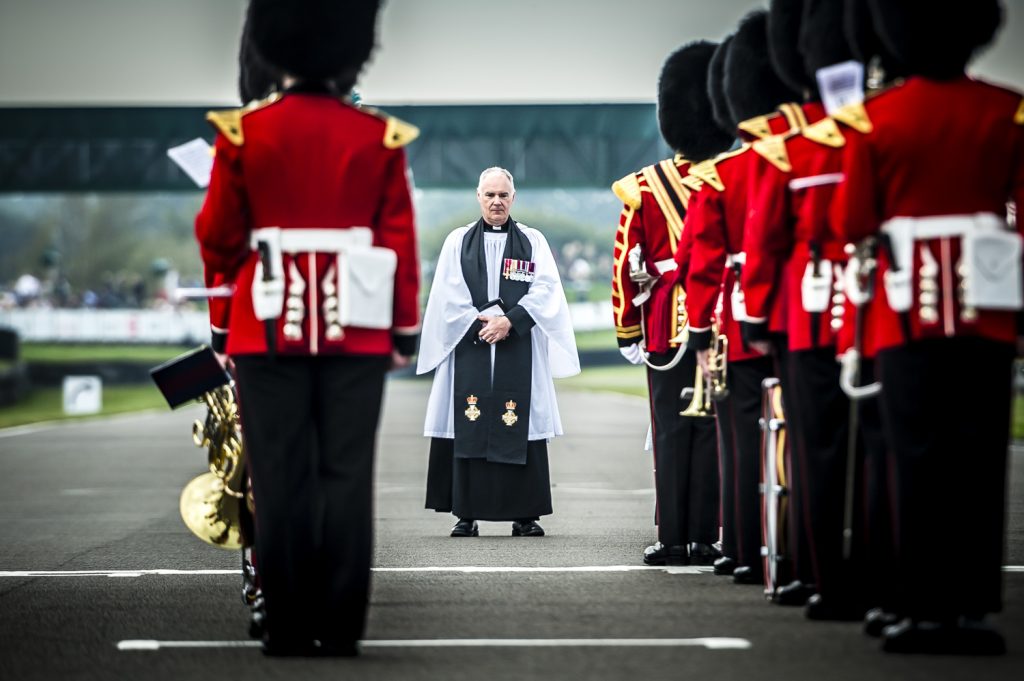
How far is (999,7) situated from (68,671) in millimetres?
3574

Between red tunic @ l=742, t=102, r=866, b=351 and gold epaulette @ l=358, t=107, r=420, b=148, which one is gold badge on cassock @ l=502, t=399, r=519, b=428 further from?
gold epaulette @ l=358, t=107, r=420, b=148

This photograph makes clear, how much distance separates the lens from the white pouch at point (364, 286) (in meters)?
5.97

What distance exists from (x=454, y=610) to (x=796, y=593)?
4.07ft

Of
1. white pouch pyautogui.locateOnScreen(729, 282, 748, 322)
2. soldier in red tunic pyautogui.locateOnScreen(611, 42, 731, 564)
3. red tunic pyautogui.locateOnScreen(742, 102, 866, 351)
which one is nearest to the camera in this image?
red tunic pyautogui.locateOnScreen(742, 102, 866, 351)

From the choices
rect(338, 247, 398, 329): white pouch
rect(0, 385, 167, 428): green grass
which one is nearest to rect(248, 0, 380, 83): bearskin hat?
rect(338, 247, 398, 329): white pouch

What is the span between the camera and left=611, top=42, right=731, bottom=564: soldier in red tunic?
28.1ft

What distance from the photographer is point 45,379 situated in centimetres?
4281

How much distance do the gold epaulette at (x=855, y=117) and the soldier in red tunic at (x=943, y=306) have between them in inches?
1.1

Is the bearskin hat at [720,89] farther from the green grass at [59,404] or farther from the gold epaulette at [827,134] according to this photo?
the green grass at [59,404]

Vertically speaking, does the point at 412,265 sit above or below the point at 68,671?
above

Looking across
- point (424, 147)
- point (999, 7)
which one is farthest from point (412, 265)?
point (424, 147)

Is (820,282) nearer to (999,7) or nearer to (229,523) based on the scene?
(999,7)

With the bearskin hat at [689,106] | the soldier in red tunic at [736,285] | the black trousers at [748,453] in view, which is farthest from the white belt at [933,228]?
the bearskin hat at [689,106]

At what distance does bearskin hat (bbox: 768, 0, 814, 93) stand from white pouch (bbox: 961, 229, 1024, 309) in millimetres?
1630
